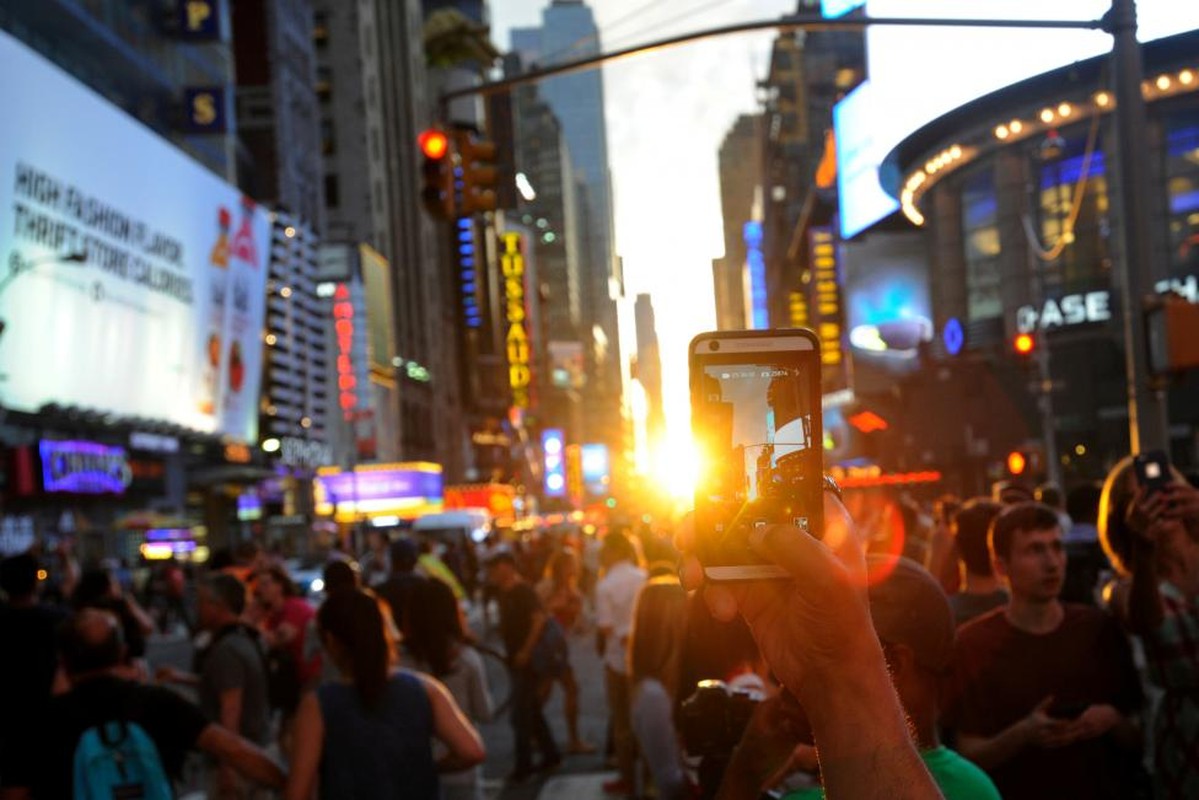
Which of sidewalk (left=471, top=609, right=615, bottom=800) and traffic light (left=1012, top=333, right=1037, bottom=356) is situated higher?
traffic light (left=1012, top=333, right=1037, bottom=356)

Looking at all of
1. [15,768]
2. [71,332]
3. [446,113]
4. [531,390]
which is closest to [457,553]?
[71,332]

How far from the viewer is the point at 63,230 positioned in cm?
4091

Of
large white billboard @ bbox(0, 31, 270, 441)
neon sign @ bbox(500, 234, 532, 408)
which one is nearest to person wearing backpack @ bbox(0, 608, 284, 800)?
large white billboard @ bbox(0, 31, 270, 441)

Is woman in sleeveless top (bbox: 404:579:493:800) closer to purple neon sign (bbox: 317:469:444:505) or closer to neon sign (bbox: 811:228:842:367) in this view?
purple neon sign (bbox: 317:469:444:505)

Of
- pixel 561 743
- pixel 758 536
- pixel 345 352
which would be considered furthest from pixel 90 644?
pixel 345 352

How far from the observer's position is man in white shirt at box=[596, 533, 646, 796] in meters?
12.6

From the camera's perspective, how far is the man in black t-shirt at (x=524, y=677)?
15.4 metres

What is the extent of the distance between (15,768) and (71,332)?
37.7 metres

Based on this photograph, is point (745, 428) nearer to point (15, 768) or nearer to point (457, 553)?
point (15, 768)

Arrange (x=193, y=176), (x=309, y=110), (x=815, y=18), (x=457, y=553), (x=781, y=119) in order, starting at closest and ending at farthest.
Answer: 1. (x=815, y=18)
2. (x=457, y=553)
3. (x=193, y=176)
4. (x=309, y=110)
5. (x=781, y=119)

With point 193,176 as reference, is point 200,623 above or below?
below

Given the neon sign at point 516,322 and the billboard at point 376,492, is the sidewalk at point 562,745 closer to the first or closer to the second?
the billboard at point 376,492

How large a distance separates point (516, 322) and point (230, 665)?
13795 centimetres

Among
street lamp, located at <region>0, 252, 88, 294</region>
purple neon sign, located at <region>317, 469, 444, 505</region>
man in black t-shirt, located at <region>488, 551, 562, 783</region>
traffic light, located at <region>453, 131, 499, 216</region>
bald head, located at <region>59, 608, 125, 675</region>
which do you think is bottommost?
man in black t-shirt, located at <region>488, 551, 562, 783</region>
